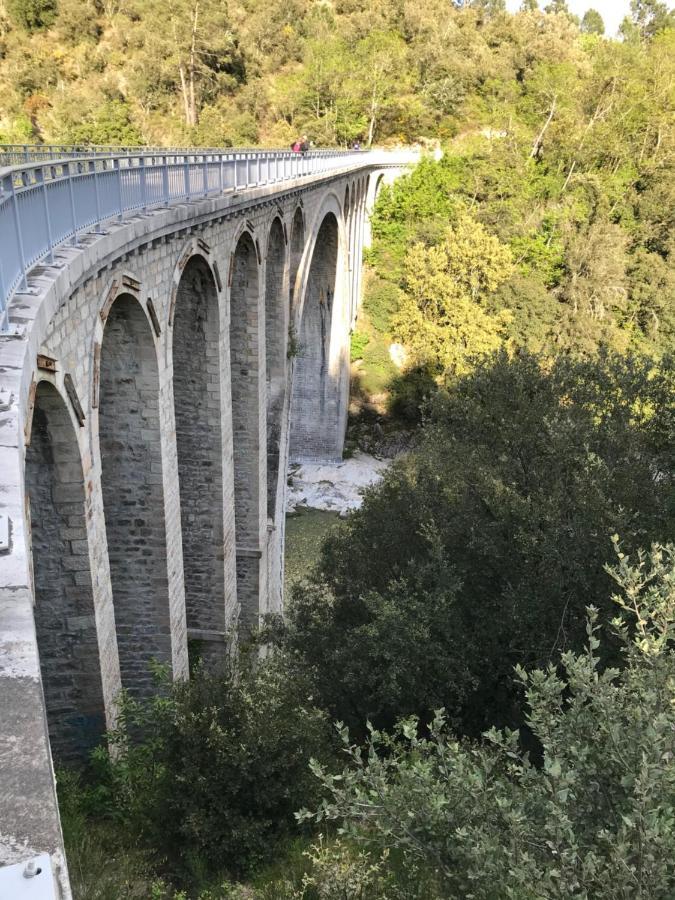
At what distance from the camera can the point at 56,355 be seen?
22.1 feet

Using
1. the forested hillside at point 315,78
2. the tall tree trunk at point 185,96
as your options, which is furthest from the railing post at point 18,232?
the tall tree trunk at point 185,96

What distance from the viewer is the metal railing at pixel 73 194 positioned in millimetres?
5695

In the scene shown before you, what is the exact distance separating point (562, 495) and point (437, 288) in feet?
86.1

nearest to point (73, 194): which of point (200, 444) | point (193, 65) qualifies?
point (200, 444)

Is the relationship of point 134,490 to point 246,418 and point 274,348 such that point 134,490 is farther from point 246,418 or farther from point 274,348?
point 274,348

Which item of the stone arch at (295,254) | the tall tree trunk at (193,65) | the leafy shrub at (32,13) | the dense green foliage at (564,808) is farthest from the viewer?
the leafy shrub at (32,13)

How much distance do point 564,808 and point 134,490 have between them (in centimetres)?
781

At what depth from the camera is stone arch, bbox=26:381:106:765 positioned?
7535 millimetres

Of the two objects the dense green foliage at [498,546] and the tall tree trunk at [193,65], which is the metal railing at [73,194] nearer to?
the dense green foliage at [498,546]

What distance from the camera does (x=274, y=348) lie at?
66.5 ft

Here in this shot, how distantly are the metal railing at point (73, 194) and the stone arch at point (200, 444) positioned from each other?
1.62 m

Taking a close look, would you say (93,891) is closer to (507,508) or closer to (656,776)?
(656,776)

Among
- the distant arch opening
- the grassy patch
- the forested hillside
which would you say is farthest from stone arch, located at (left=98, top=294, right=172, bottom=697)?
the forested hillside

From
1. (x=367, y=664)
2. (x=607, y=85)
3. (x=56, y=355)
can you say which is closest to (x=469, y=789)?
(x=56, y=355)
